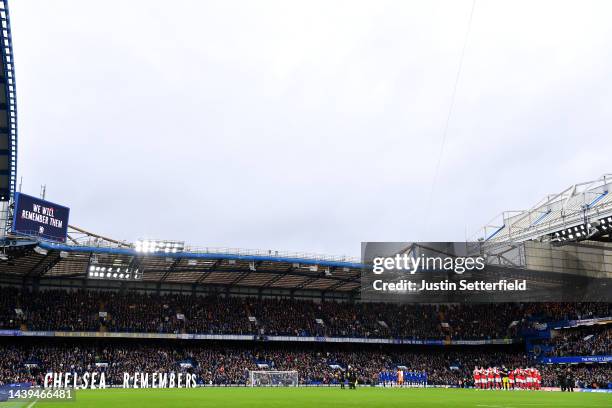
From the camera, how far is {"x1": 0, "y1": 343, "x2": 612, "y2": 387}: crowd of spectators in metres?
50.7

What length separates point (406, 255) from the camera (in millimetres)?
53750

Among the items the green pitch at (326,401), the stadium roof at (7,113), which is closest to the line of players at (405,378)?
the green pitch at (326,401)

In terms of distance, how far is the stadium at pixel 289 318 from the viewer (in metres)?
48.5

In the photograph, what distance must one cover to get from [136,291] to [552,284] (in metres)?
42.3

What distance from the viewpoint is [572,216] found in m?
43.8

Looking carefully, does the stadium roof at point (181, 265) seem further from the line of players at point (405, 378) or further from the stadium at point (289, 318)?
the line of players at point (405, 378)

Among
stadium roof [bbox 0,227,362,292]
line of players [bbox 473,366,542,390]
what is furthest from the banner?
stadium roof [bbox 0,227,362,292]

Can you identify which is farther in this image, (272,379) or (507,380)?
(272,379)

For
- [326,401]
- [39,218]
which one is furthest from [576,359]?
[39,218]

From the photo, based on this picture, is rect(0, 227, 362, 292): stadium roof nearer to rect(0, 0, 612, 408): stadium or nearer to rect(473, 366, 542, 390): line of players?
rect(0, 0, 612, 408): stadium

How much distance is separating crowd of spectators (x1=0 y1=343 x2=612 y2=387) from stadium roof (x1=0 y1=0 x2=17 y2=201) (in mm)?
19351

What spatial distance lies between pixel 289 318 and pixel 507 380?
24.8 m

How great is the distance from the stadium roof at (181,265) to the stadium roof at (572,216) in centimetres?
1690

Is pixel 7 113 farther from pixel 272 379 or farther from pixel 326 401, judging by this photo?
pixel 272 379
